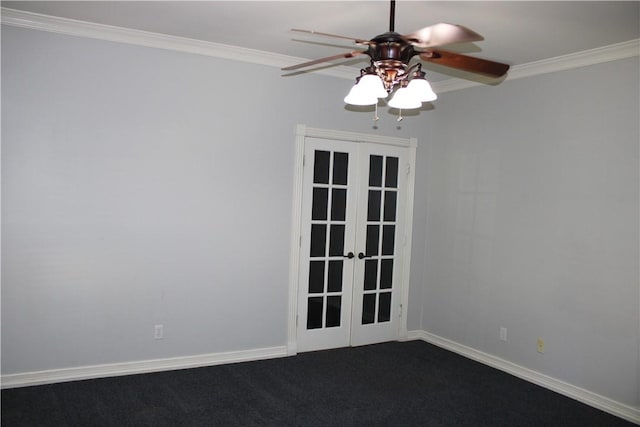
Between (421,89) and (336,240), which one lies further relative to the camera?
(336,240)

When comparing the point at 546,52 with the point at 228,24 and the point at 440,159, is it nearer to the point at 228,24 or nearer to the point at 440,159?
the point at 440,159

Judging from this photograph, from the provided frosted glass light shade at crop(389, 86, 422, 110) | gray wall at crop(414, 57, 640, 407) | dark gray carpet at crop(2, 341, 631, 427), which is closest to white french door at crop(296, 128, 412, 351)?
gray wall at crop(414, 57, 640, 407)

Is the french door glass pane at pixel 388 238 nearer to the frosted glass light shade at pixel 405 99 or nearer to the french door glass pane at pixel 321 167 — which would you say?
the french door glass pane at pixel 321 167

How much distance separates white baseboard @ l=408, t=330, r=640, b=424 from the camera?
370 cm

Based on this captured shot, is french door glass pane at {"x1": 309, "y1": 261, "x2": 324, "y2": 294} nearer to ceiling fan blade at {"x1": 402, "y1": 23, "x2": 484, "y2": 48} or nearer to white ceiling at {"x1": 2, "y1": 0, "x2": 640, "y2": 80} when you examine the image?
white ceiling at {"x1": 2, "y1": 0, "x2": 640, "y2": 80}

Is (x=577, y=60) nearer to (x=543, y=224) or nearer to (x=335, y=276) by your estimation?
(x=543, y=224)

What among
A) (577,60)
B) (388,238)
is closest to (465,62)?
(577,60)

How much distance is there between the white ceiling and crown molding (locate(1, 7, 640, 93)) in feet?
0.24

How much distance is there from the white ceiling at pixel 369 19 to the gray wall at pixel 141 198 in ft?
1.29

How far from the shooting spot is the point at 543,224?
4.27 metres

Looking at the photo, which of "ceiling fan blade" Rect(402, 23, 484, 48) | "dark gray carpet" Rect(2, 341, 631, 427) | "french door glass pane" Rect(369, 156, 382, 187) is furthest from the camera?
"french door glass pane" Rect(369, 156, 382, 187)

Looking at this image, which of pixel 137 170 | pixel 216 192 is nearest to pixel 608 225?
pixel 216 192

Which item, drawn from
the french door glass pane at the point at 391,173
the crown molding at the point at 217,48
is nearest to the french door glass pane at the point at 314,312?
the french door glass pane at the point at 391,173

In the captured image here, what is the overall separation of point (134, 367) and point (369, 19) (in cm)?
313
